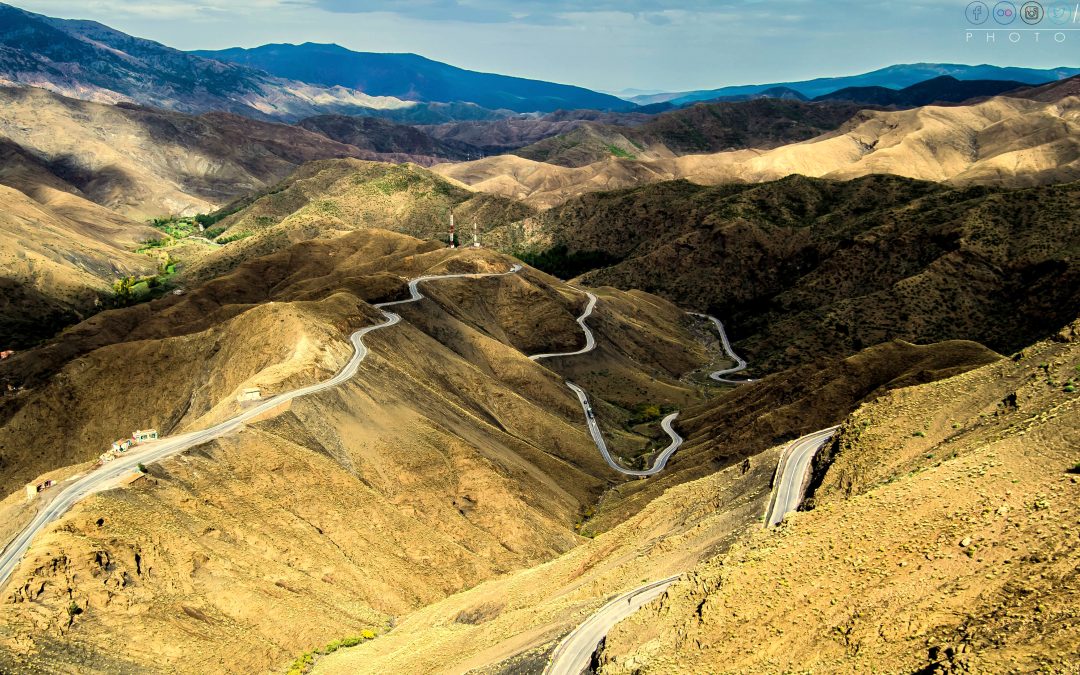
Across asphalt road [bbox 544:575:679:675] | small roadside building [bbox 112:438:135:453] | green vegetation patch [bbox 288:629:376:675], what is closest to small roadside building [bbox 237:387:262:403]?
small roadside building [bbox 112:438:135:453]

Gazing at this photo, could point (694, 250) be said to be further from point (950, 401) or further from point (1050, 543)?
point (1050, 543)

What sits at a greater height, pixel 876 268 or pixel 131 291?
pixel 876 268

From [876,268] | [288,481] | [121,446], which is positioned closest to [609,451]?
[288,481]

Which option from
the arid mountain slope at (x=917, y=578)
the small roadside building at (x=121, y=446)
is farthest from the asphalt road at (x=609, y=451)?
the small roadside building at (x=121, y=446)

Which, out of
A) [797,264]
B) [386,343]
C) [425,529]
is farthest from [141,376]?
[797,264]

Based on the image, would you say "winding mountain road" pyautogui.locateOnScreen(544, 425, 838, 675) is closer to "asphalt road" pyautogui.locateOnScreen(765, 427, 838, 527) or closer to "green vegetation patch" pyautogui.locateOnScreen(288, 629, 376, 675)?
"asphalt road" pyautogui.locateOnScreen(765, 427, 838, 527)

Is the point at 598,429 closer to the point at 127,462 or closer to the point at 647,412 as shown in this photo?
the point at 647,412
